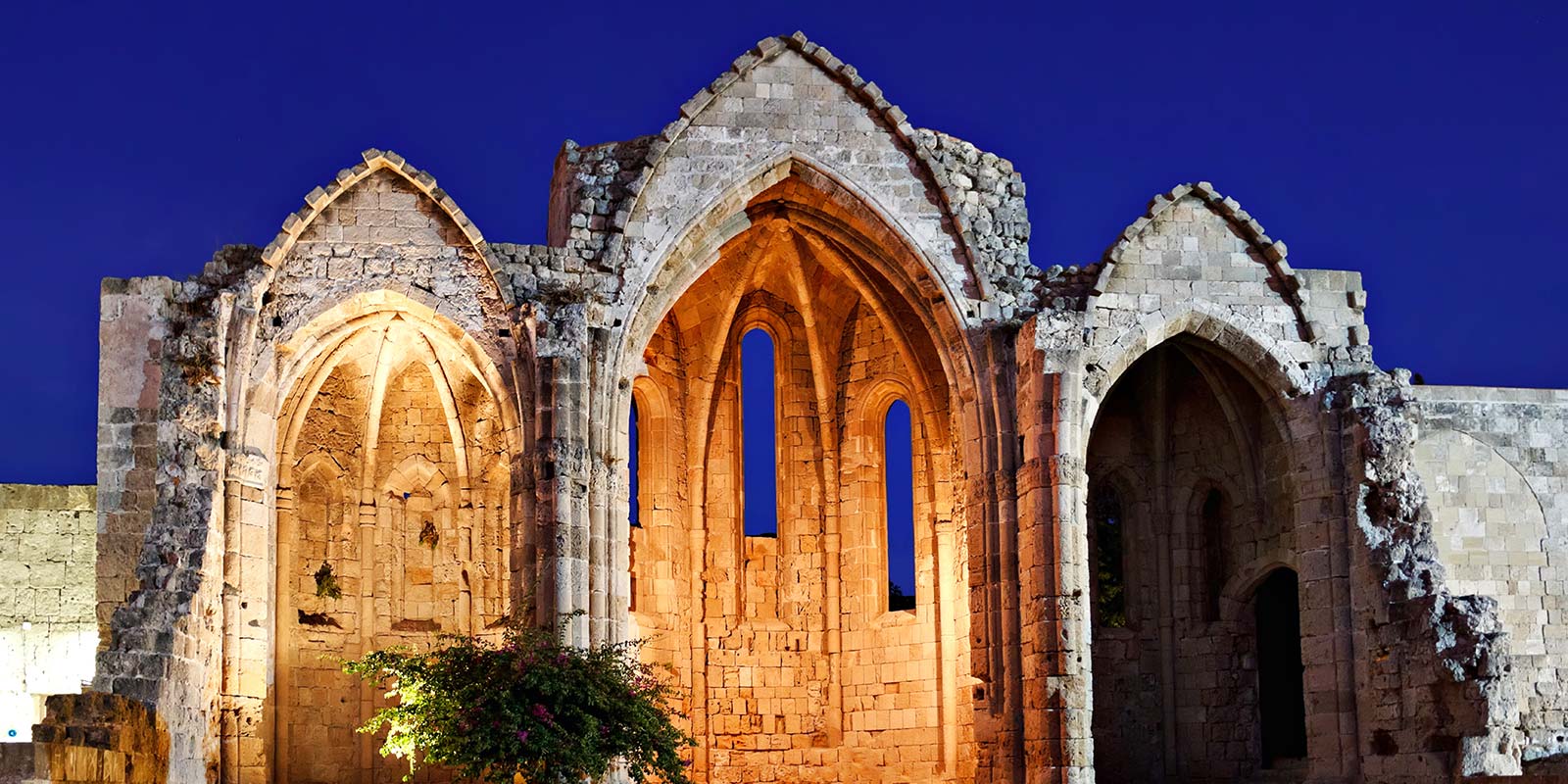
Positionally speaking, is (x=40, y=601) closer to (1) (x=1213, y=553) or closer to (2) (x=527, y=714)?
(2) (x=527, y=714)

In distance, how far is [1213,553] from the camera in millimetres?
25141

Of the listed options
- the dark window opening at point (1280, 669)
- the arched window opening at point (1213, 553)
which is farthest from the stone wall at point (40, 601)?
the dark window opening at point (1280, 669)

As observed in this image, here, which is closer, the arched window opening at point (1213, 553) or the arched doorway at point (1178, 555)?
the arched doorway at point (1178, 555)

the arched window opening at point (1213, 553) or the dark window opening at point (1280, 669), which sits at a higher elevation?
the arched window opening at point (1213, 553)

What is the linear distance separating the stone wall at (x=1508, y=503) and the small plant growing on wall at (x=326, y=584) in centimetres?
1239

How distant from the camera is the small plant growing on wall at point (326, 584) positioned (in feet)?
79.9

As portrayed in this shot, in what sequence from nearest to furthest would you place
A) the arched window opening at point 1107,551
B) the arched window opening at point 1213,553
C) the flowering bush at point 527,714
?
the flowering bush at point 527,714 → the arched window opening at point 1213,553 → the arched window opening at point 1107,551

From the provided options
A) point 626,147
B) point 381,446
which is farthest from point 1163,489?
point 381,446

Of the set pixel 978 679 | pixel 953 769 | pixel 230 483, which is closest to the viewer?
pixel 230 483

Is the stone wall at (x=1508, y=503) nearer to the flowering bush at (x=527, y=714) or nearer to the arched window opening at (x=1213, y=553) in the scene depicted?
the arched window opening at (x=1213, y=553)

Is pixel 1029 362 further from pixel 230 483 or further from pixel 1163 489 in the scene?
pixel 230 483

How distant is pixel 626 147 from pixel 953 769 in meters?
7.98

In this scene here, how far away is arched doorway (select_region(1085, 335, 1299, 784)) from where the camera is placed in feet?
80.2

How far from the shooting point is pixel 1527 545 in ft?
80.6
